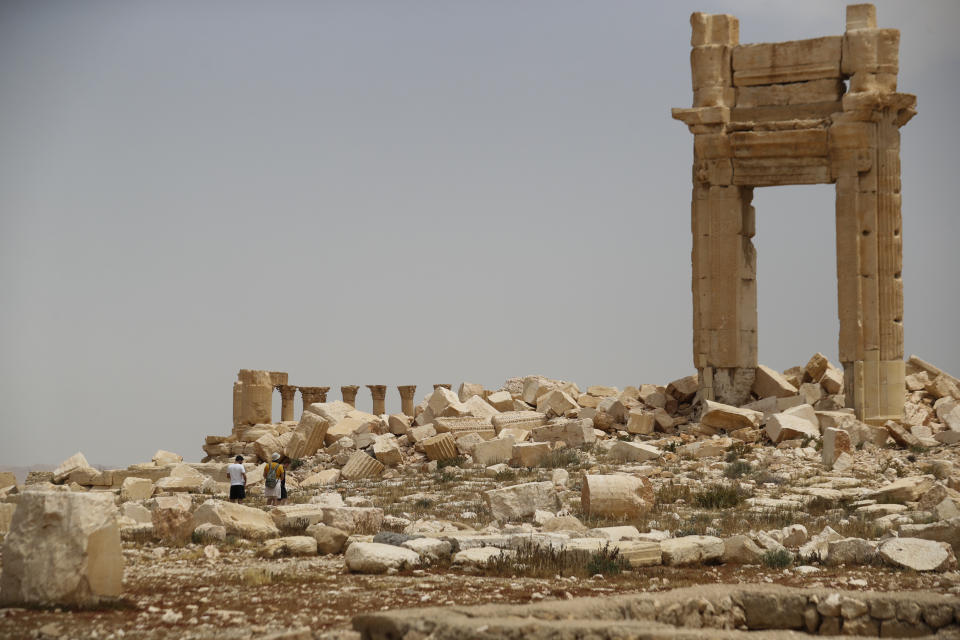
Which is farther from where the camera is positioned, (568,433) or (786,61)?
(786,61)

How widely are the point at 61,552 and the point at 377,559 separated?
2.77 meters

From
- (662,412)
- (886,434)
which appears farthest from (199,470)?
(886,434)

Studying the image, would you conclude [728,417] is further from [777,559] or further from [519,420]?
[777,559]

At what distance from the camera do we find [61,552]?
7.53 m

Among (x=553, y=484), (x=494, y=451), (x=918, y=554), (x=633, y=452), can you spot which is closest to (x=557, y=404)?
(x=494, y=451)

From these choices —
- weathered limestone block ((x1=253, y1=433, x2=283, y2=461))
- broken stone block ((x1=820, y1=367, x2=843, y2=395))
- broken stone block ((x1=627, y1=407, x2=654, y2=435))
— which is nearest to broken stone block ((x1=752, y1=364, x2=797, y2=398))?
broken stone block ((x1=820, y1=367, x2=843, y2=395))

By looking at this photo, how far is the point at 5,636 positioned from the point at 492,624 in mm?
2953

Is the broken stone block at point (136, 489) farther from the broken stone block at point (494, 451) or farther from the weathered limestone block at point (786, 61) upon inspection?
the weathered limestone block at point (786, 61)

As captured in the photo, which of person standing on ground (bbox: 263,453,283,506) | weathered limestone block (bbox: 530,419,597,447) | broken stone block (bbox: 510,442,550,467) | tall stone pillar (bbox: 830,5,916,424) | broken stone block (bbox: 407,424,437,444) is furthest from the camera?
broken stone block (bbox: 407,424,437,444)

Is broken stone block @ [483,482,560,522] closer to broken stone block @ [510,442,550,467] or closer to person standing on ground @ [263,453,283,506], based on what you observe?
person standing on ground @ [263,453,283,506]

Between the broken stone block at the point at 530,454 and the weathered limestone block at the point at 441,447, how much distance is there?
189 cm

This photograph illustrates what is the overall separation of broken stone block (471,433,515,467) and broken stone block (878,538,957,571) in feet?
35.2

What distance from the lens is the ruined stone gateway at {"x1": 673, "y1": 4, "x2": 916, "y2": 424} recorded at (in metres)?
21.8

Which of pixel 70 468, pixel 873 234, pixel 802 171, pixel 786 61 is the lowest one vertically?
pixel 70 468
